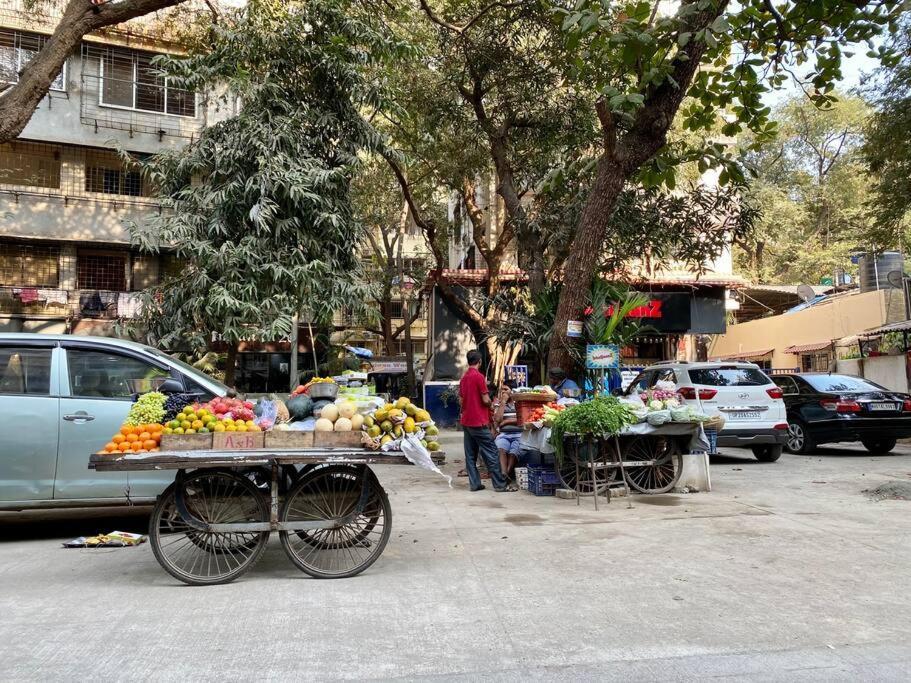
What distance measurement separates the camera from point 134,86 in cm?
2216

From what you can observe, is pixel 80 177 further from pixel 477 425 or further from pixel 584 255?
pixel 477 425

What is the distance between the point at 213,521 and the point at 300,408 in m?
1.12

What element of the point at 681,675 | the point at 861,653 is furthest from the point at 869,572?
the point at 681,675

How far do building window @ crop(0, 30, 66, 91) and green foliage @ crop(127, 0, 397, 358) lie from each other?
1093 centimetres

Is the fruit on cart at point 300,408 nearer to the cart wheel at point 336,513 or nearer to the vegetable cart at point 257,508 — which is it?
the vegetable cart at point 257,508

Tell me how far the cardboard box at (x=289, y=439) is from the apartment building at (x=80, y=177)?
690 inches

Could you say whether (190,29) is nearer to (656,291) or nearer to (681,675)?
(656,291)

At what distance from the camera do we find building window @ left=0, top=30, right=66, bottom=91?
819 inches

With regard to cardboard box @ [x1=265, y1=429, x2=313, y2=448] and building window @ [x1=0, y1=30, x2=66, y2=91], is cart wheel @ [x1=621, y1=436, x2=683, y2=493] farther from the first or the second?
building window @ [x1=0, y1=30, x2=66, y2=91]

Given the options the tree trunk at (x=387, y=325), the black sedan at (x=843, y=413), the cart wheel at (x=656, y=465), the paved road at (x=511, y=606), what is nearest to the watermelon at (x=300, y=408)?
the paved road at (x=511, y=606)

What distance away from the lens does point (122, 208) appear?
A: 21.9 metres

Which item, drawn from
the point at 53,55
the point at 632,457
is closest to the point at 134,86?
the point at 53,55

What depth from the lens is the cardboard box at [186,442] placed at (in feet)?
17.4

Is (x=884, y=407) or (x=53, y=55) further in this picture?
(x=884, y=407)
